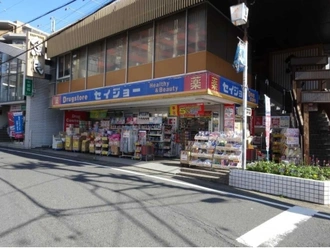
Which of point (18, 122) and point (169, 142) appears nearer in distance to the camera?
point (169, 142)

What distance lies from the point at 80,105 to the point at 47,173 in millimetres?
8247

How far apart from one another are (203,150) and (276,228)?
226 inches

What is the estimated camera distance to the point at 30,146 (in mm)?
21000

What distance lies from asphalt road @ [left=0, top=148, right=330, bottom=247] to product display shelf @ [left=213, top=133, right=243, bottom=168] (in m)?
1.85

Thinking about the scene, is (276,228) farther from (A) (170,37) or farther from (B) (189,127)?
(B) (189,127)

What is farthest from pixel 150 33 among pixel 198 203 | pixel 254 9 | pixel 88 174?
pixel 198 203

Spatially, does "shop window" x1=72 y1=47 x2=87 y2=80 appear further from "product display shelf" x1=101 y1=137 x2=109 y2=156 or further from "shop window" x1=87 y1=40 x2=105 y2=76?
"product display shelf" x1=101 y1=137 x2=109 y2=156

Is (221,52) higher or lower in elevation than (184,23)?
lower

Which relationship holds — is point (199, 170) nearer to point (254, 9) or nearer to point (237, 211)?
point (237, 211)

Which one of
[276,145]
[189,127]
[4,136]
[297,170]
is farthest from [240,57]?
[4,136]

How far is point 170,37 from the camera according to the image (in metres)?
13.4

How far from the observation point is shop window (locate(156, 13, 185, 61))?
12.9 m

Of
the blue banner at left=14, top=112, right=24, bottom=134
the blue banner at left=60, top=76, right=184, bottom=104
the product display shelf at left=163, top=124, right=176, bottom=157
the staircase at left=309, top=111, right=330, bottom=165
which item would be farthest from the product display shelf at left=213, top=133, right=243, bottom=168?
the blue banner at left=14, top=112, right=24, bottom=134

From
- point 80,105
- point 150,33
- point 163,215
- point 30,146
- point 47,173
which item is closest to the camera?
point 163,215
